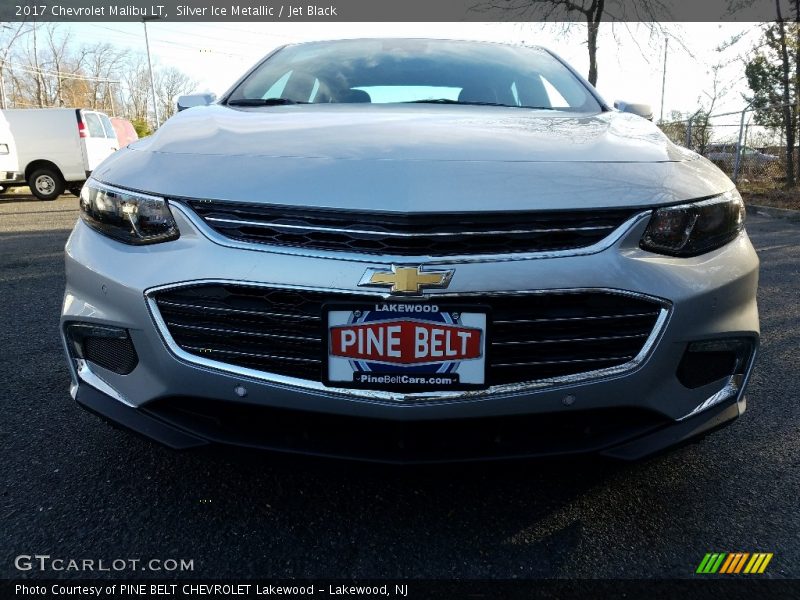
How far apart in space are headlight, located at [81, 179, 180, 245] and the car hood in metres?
0.04

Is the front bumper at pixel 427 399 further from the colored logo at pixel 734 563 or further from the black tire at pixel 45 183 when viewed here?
the black tire at pixel 45 183

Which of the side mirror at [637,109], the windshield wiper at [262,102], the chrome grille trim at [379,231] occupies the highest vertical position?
the windshield wiper at [262,102]

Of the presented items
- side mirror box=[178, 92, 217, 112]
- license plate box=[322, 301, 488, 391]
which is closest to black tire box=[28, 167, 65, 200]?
side mirror box=[178, 92, 217, 112]

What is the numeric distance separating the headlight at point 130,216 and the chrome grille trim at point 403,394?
0.15m

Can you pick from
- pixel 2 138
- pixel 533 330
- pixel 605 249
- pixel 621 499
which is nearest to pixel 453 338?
pixel 533 330

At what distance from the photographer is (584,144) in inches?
68.7

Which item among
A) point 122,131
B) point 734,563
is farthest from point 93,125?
point 734,563

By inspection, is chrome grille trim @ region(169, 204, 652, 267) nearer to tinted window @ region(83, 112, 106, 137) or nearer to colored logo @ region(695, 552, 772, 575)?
colored logo @ region(695, 552, 772, 575)

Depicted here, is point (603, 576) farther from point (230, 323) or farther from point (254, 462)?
point (230, 323)

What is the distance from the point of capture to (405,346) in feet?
4.68

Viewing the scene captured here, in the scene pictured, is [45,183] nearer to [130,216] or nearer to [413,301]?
[130,216]

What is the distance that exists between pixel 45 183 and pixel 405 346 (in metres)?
13.1

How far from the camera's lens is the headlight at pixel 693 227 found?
1536 millimetres

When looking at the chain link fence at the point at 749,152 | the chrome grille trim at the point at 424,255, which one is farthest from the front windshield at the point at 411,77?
the chain link fence at the point at 749,152
